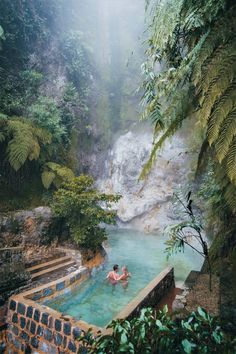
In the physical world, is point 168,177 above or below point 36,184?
above

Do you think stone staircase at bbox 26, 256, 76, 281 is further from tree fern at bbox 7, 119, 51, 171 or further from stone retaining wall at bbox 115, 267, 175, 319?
tree fern at bbox 7, 119, 51, 171

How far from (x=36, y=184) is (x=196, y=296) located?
6379 millimetres

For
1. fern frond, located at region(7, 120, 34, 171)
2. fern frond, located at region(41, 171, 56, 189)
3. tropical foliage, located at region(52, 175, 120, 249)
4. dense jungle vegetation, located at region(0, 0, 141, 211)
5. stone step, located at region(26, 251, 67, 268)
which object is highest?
dense jungle vegetation, located at region(0, 0, 141, 211)

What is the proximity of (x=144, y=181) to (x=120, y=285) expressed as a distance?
8.36m

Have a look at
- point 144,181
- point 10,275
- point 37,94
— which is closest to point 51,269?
point 10,275

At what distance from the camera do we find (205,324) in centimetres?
176

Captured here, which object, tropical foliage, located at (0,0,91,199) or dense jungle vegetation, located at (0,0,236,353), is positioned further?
tropical foliage, located at (0,0,91,199)

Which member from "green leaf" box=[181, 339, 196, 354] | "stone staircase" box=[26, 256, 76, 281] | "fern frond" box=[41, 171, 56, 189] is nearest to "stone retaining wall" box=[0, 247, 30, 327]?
"stone staircase" box=[26, 256, 76, 281]

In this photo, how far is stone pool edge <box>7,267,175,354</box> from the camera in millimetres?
3613

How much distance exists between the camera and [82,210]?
7.19 meters

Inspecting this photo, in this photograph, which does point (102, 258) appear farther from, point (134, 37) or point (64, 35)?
point (134, 37)

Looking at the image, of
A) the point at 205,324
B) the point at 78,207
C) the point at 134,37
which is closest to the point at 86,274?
the point at 78,207

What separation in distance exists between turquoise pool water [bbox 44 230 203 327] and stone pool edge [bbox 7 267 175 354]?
0.83 meters

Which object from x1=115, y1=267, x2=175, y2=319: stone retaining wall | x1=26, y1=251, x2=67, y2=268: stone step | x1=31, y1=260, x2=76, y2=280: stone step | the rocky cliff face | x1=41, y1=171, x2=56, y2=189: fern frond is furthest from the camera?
the rocky cliff face
